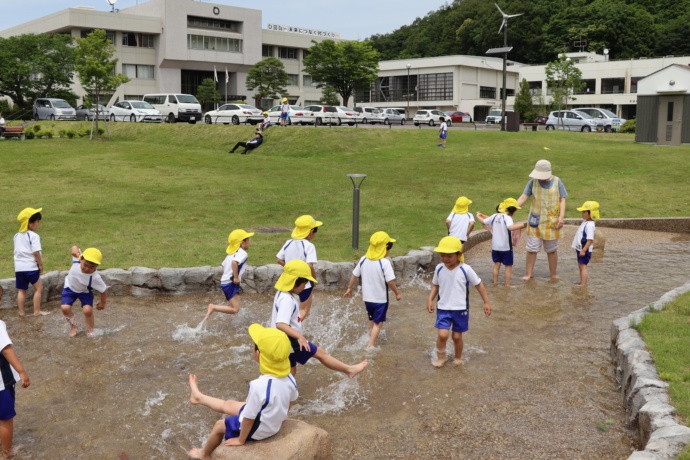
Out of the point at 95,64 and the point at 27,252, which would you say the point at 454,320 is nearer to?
the point at 27,252

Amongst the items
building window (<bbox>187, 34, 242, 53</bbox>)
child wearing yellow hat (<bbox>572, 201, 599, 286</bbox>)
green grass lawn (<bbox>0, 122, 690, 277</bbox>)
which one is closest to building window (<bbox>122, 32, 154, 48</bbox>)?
building window (<bbox>187, 34, 242, 53</bbox>)

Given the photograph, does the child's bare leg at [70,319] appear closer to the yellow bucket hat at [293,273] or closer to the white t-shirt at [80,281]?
the white t-shirt at [80,281]

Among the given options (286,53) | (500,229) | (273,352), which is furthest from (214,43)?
(273,352)

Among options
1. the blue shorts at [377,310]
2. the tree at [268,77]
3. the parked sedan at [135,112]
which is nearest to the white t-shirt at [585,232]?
the blue shorts at [377,310]

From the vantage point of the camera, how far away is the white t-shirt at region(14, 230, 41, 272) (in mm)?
8531

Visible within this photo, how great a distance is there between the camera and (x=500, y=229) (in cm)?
1016

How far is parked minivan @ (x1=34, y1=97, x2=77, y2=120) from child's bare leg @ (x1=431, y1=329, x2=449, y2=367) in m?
41.0

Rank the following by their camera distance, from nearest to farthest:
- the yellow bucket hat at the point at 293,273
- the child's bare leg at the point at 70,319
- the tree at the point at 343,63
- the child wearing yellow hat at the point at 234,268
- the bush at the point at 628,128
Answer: the yellow bucket hat at the point at 293,273 < the child's bare leg at the point at 70,319 < the child wearing yellow hat at the point at 234,268 < the bush at the point at 628,128 < the tree at the point at 343,63

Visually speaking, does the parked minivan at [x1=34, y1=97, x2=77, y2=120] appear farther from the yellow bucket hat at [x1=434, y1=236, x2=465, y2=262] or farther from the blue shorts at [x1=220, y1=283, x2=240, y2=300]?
the yellow bucket hat at [x1=434, y1=236, x2=465, y2=262]

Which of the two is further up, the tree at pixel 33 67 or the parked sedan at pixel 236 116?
the tree at pixel 33 67

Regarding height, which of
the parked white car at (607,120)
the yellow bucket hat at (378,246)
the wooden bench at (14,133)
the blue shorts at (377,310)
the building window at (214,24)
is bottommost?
the blue shorts at (377,310)

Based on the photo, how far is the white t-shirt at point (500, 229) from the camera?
33.0 feet

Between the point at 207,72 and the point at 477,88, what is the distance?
3061cm

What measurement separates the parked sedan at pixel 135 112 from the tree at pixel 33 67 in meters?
15.7
